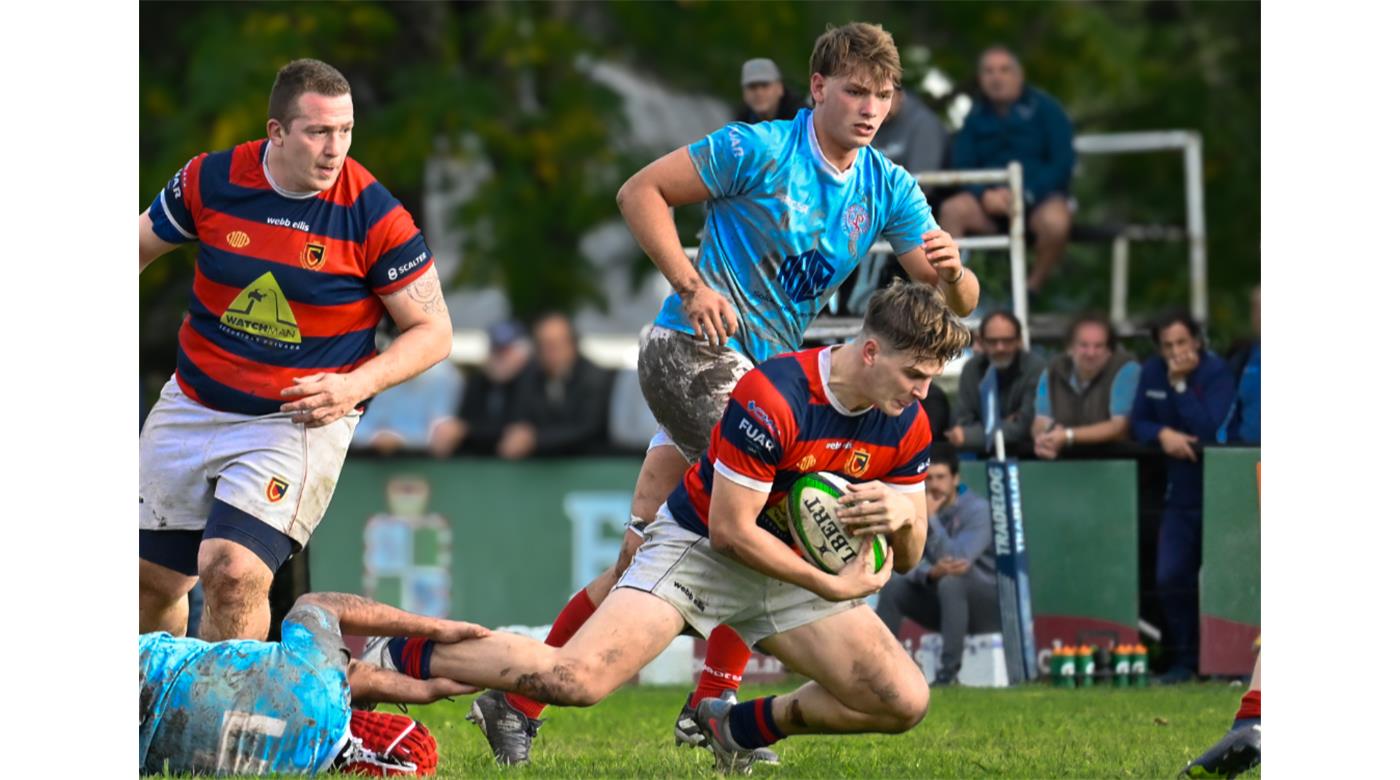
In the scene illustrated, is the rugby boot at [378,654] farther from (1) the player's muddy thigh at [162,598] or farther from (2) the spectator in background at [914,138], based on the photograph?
(2) the spectator in background at [914,138]

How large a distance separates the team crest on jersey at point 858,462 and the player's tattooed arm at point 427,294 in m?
1.67

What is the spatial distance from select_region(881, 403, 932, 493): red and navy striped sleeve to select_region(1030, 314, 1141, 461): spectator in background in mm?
5237

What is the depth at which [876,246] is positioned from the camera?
11758 millimetres

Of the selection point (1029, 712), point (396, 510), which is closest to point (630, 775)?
point (1029, 712)

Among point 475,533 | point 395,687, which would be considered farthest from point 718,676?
point 475,533

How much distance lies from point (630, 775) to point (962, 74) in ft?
41.7

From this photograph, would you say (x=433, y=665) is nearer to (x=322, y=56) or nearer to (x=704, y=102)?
(x=322, y=56)

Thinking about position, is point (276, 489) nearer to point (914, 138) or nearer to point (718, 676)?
point (718, 676)

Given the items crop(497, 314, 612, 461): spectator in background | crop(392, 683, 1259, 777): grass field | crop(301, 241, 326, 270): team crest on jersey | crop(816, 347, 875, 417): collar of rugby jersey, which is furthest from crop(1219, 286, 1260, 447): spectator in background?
crop(301, 241, 326, 270): team crest on jersey

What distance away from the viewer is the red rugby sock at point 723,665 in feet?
24.9

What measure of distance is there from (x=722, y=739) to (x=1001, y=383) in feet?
17.4

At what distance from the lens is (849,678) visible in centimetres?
668

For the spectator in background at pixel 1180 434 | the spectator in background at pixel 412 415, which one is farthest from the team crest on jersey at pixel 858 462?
the spectator in background at pixel 412 415
